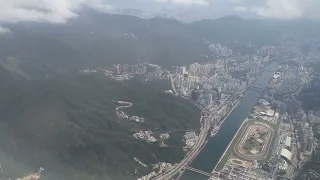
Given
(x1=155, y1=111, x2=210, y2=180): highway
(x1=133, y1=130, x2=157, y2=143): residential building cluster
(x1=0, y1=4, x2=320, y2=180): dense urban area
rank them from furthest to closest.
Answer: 1. (x1=133, y1=130, x2=157, y2=143): residential building cluster
2. (x1=0, y1=4, x2=320, y2=180): dense urban area
3. (x1=155, y1=111, x2=210, y2=180): highway

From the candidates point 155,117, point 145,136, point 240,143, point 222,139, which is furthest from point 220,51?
point 145,136

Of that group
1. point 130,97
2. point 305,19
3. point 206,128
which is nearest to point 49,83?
point 130,97

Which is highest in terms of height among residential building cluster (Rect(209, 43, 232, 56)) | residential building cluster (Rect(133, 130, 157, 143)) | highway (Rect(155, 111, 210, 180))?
residential building cluster (Rect(209, 43, 232, 56))

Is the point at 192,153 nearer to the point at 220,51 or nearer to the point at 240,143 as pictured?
the point at 240,143

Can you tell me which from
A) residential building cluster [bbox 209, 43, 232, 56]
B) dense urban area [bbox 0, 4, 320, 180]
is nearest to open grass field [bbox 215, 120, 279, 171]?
dense urban area [bbox 0, 4, 320, 180]

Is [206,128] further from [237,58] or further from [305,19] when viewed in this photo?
[305,19]

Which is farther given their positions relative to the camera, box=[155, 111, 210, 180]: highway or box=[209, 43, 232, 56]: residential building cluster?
box=[209, 43, 232, 56]: residential building cluster

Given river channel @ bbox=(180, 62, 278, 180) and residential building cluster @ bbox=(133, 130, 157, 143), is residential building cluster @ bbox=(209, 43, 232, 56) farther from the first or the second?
residential building cluster @ bbox=(133, 130, 157, 143)

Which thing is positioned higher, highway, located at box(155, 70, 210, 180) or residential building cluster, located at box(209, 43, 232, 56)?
residential building cluster, located at box(209, 43, 232, 56)
